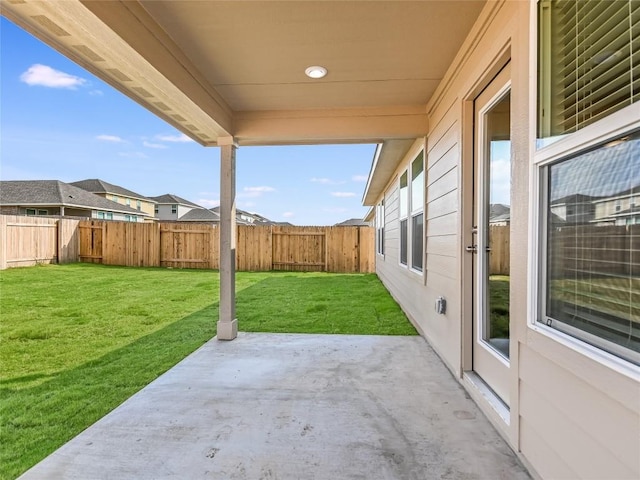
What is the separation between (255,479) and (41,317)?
15.5 feet

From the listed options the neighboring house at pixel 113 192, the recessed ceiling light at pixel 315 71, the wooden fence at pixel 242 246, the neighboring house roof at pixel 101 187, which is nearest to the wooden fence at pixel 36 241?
the wooden fence at pixel 242 246

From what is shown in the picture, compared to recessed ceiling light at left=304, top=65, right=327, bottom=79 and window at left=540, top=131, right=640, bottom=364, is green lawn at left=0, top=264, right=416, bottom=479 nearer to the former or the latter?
window at left=540, top=131, right=640, bottom=364

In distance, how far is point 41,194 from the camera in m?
17.2

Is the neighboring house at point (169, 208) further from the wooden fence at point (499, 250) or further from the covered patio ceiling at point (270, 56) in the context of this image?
the wooden fence at point (499, 250)

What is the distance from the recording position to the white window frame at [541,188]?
106 cm

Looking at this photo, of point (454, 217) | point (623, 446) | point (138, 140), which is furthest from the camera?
point (138, 140)

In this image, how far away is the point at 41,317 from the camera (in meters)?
4.70

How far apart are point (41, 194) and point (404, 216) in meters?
19.6

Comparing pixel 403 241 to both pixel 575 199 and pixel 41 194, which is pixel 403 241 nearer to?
pixel 575 199

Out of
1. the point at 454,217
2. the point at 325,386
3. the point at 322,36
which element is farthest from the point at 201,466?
the point at 322,36

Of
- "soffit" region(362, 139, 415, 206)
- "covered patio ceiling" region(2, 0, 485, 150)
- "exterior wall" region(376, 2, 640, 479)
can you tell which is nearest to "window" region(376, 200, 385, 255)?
"soffit" region(362, 139, 415, 206)

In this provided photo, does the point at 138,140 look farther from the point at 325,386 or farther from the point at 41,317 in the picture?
the point at 325,386

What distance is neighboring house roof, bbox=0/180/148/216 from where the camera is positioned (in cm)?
1694

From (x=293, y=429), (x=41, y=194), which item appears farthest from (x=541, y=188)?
(x=41, y=194)
